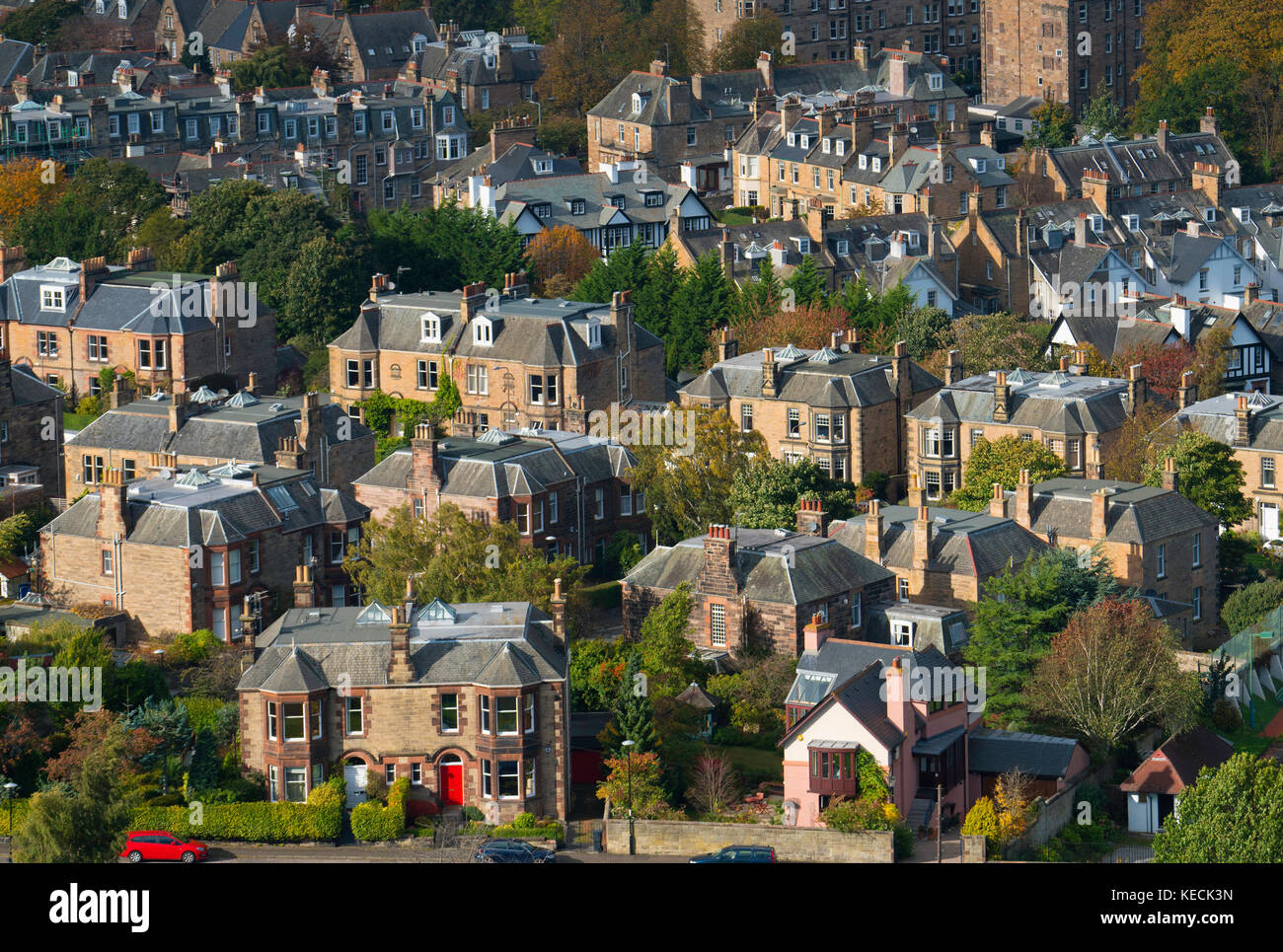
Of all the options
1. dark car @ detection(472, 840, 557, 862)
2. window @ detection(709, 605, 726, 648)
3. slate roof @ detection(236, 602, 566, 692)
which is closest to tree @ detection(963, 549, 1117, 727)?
window @ detection(709, 605, 726, 648)

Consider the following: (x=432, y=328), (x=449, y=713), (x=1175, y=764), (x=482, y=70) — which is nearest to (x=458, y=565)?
(x=449, y=713)

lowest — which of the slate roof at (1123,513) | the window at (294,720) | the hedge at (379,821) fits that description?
the hedge at (379,821)

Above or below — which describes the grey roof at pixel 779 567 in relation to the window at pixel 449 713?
above

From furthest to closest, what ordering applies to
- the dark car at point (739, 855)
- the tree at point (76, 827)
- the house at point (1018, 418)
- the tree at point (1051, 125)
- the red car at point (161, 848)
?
the tree at point (1051, 125)
the house at point (1018, 418)
the red car at point (161, 848)
the dark car at point (739, 855)
the tree at point (76, 827)

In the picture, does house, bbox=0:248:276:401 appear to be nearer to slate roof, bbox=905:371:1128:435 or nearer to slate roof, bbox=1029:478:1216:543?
slate roof, bbox=905:371:1128:435

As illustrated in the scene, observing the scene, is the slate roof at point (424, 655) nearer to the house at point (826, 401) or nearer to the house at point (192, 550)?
the house at point (192, 550)

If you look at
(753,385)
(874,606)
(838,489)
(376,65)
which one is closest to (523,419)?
(753,385)

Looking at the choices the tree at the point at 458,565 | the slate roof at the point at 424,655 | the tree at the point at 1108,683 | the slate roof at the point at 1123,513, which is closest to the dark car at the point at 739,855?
the slate roof at the point at 424,655
